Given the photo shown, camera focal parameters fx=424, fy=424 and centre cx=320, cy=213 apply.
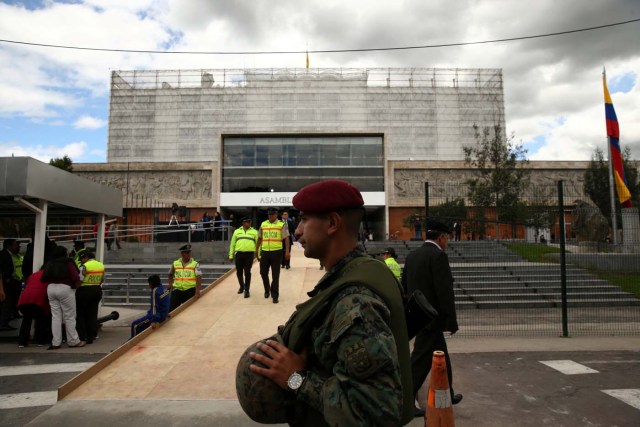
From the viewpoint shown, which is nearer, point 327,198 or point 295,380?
point 295,380

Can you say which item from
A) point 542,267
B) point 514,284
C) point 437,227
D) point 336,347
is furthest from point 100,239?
point 542,267

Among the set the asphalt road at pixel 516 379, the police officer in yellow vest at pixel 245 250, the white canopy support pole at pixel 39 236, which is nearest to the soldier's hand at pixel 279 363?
the asphalt road at pixel 516 379

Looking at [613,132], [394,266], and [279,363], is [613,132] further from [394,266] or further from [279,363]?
[279,363]

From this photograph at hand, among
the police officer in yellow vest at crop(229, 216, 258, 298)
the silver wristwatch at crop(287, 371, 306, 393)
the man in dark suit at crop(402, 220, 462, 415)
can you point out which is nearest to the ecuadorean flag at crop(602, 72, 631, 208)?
the police officer in yellow vest at crop(229, 216, 258, 298)

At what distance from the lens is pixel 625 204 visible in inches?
872

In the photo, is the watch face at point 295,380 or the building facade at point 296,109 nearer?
the watch face at point 295,380

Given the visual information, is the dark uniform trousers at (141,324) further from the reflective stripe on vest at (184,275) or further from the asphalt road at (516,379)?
the reflective stripe on vest at (184,275)

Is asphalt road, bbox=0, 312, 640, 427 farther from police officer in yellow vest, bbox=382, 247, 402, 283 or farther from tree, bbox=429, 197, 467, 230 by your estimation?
tree, bbox=429, 197, 467, 230

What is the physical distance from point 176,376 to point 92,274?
3.85m

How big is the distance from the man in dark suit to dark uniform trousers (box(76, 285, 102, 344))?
6.11 metres

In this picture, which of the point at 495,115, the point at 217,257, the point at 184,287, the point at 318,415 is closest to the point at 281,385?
the point at 318,415

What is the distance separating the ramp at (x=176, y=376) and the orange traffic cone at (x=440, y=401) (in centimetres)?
172

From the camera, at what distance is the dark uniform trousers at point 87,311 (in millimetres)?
7816

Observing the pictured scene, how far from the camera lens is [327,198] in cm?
167
